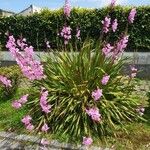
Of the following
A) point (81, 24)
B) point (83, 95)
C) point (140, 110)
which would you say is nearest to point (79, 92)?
point (83, 95)

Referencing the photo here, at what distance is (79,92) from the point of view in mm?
7832

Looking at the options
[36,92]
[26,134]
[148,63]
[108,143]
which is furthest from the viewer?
[148,63]

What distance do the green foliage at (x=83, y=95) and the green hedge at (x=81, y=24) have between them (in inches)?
299

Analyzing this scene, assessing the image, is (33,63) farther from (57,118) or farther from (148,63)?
(148,63)

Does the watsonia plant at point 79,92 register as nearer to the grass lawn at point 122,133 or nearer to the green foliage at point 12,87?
the grass lawn at point 122,133

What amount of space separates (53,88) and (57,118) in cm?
62

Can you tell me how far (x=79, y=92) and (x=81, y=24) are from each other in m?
11.3

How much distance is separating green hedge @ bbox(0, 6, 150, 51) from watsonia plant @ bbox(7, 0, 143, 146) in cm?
759

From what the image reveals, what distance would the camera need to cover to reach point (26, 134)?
24.8 feet

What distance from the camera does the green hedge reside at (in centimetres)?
1777

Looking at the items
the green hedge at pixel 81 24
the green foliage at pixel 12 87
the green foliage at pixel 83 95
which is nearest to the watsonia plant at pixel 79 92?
the green foliage at pixel 83 95

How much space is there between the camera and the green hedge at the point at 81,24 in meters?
17.8

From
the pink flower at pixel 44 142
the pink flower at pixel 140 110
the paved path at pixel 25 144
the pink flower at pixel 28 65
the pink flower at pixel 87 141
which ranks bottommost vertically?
the paved path at pixel 25 144

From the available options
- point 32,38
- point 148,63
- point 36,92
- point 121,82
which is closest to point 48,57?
point 36,92
